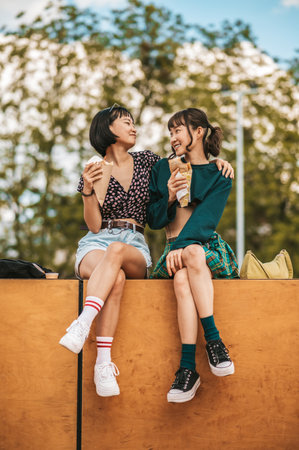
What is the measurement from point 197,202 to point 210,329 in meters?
0.97

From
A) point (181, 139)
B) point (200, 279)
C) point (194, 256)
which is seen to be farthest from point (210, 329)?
point (181, 139)

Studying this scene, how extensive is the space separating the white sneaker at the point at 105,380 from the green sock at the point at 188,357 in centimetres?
40

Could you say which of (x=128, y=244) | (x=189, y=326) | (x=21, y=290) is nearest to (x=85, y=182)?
(x=128, y=244)

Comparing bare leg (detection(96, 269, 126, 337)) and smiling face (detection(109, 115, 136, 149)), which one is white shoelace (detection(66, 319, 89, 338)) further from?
smiling face (detection(109, 115, 136, 149))

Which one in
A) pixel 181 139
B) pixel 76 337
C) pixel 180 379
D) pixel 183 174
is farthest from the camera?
pixel 181 139

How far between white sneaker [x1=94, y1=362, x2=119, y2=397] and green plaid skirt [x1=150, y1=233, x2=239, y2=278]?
0.73 m

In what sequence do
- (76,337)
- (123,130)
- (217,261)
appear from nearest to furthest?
(76,337), (217,261), (123,130)

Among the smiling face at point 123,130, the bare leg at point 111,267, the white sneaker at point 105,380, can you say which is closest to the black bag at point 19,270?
the bare leg at point 111,267

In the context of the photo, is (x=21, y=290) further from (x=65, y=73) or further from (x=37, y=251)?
(x=65, y=73)

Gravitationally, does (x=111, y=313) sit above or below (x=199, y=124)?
below

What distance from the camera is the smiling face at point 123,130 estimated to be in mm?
4039

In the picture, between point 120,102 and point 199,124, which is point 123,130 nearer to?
point 199,124

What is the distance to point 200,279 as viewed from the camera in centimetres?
325

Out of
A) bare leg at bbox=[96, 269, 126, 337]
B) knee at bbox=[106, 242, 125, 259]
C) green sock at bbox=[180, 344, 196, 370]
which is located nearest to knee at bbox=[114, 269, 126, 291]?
bare leg at bbox=[96, 269, 126, 337]
